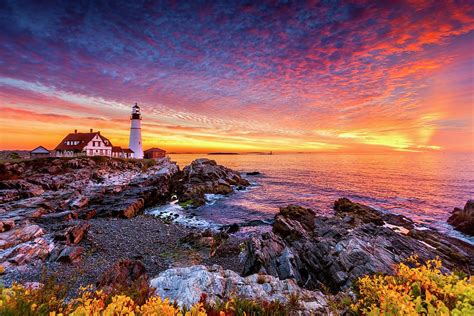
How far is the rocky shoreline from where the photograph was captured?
9.69 m

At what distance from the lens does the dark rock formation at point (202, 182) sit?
42.7 m

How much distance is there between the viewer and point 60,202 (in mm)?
30016

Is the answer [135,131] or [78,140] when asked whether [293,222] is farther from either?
[78,140]

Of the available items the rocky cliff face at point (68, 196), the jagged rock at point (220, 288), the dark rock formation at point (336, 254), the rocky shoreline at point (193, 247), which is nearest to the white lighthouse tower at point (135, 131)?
the rocky cliff face at point (68, 196)

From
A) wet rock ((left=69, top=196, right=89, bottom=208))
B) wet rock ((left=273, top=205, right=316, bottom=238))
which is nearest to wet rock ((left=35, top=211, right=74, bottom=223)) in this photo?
wet rock ((left=69, top=196, right=89, bottom=208))

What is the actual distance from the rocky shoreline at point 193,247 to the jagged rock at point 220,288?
0.14 ft

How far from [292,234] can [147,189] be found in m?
29.9

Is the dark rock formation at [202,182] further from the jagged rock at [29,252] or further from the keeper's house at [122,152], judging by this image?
the keeper's house at [122,152]

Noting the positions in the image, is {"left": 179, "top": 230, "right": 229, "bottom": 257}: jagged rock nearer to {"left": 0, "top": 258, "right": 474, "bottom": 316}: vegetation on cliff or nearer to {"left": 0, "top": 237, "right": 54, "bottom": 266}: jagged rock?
{"left": 0, "top": 237, "right": 54, "bottom": 266}: jagged rock

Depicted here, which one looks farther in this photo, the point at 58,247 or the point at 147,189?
the point at 147,189

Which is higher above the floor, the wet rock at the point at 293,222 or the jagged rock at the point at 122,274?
the jagged rock at the point at 122,274

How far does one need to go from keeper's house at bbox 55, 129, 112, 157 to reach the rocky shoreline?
27316 mm

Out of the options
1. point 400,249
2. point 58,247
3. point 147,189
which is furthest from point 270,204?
point 58,247

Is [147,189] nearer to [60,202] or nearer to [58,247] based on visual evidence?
[60,202]
